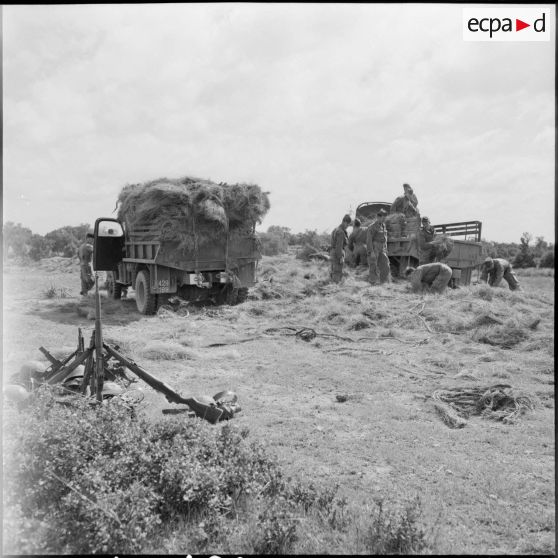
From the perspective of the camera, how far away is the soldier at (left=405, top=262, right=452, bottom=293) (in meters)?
12.5

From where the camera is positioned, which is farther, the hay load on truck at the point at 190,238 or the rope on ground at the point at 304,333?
the hay load on truck at the point at 190,238

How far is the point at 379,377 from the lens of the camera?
20.3 ft

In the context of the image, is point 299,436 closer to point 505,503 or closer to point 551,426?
point 505,503

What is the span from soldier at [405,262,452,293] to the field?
457mm

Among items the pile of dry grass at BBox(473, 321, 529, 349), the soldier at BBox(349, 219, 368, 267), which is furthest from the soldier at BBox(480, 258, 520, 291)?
the pile of dry grass at BBox(473, 321, 529, 349)

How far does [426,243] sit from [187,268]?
834 cm

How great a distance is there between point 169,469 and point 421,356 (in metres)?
5.36

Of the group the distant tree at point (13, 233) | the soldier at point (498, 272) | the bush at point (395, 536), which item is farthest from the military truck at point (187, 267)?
the bush at point (395, 536)

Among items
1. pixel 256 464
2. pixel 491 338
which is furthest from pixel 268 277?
pixel 256 464

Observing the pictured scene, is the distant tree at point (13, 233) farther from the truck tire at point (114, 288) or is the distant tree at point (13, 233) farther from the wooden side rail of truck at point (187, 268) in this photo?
the truck tire at point (114, 288)

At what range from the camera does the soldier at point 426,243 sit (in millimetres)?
15516

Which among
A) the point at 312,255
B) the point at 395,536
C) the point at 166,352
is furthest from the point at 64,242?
the point at 395,536

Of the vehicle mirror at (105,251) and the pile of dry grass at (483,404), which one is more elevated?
the vehicle mirror at (105,251)

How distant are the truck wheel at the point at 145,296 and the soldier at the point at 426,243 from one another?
871 cm
